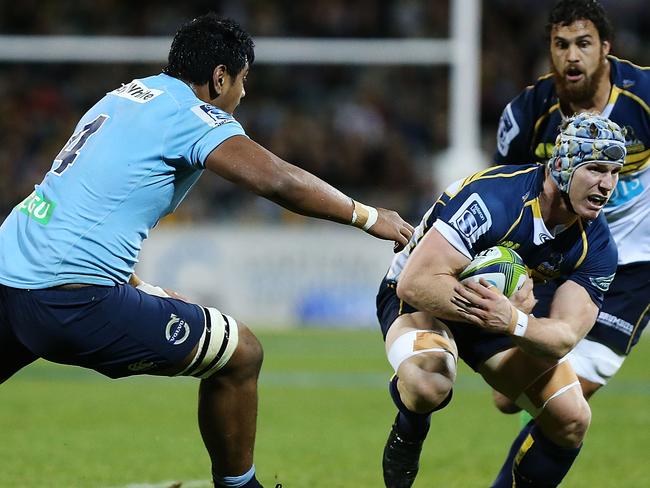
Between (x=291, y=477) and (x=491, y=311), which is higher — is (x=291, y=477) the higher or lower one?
the lower one

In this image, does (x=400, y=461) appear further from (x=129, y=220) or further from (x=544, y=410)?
(x=129, y=220)

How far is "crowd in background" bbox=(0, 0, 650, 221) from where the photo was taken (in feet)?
50.9

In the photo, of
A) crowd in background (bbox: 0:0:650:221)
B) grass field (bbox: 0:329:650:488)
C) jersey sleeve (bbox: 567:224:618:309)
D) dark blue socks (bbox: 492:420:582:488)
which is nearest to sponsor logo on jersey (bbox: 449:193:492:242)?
jersey sleeve (bbox: 567:224:618:309)

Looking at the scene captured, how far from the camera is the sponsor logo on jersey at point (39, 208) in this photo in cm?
430

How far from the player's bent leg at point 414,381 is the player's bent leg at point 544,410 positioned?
0.89 ft

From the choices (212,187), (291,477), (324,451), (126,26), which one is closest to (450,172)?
(212,187)

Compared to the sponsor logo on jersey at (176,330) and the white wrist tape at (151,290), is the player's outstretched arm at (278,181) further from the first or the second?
the white wrist tape at (151,290)

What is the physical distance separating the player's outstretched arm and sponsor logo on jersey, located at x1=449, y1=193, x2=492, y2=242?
0.56 metres

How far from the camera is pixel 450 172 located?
13.6 m

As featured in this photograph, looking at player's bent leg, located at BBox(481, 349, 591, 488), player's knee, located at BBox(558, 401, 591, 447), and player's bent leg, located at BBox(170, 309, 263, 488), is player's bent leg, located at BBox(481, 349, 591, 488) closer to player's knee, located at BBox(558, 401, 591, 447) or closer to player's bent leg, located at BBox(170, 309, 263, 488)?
player's knee, located at BBox(558, 401, 591, 447)

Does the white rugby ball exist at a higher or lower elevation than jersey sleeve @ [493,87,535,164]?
lower

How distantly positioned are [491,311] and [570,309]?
419 millimetres

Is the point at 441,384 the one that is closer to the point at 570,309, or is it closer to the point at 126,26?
the point at 570,309

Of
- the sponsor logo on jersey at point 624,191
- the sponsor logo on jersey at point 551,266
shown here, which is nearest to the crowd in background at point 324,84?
the sponsor logo on jersey at point 624,191
